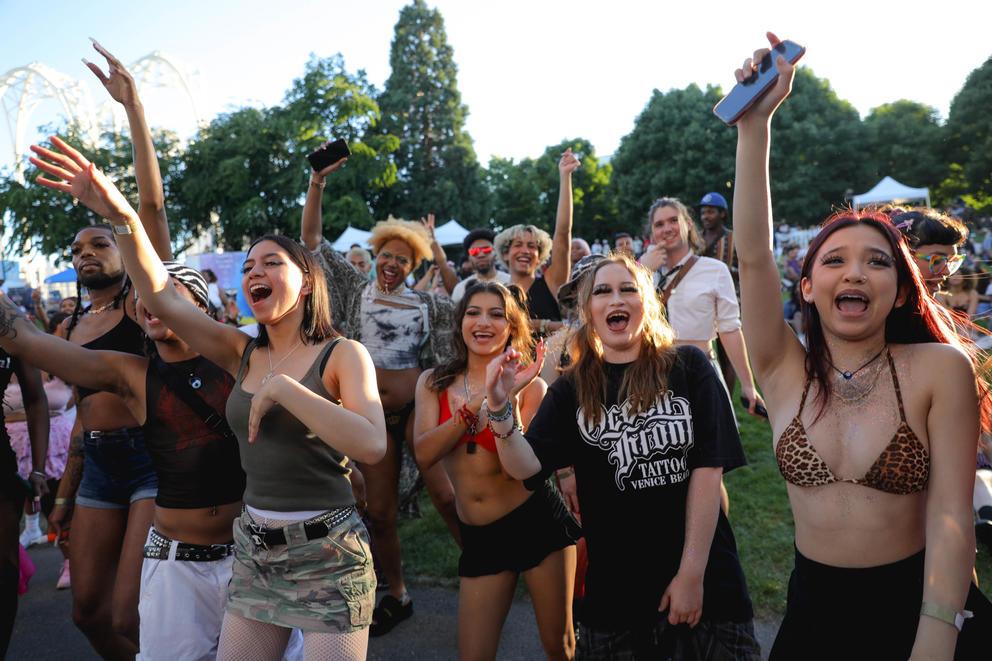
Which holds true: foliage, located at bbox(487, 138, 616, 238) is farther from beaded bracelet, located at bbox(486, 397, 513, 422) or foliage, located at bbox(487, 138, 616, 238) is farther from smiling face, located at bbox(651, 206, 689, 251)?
beaded bracelet, located at bbox(486, 397, 513, 422)

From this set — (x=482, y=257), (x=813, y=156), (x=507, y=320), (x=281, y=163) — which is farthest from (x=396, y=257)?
(x=813, y=156)

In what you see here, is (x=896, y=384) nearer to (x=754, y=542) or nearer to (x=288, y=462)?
(x=288, y=462)

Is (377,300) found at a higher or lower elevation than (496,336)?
higher

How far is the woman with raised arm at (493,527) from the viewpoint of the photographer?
8.76ft

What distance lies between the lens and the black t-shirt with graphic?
2.23 meters

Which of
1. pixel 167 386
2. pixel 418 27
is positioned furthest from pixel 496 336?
pixel 418 27

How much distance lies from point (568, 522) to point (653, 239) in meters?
2.31

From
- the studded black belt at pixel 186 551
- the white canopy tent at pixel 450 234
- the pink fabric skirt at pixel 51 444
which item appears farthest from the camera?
the white canopy tent at pixel 450 234

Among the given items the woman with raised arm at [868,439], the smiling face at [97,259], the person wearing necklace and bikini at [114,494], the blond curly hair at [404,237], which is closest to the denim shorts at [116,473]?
the person wearing necklace and bikini at [114,494]

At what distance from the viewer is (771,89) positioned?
71.5 inches

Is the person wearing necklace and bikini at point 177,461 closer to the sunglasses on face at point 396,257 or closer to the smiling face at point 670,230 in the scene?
the sunglasses on face at point 396,257

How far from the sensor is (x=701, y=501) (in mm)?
2238

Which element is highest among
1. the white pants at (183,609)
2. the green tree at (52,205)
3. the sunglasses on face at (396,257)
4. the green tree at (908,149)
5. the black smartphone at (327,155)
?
the green tree at (908,149)

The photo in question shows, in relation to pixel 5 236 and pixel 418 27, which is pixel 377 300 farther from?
pixel 418 27
